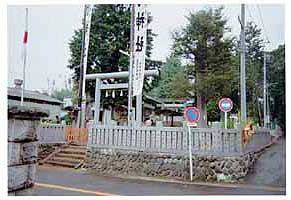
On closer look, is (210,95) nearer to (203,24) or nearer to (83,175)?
(203,24)

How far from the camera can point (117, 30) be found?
4891 millimetres

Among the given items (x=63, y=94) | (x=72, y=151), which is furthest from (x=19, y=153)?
(x=63, y=94)

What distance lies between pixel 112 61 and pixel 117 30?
59 centimetres

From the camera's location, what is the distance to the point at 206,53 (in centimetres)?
409

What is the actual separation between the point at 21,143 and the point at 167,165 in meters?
2.54

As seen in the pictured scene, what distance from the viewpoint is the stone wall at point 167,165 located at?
3.50 m

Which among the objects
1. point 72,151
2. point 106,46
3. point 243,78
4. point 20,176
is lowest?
point 72,151

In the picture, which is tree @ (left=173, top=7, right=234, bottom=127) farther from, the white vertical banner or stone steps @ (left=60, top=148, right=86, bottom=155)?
stone steps @ (left=60, top=148, right=86, bottom=155)

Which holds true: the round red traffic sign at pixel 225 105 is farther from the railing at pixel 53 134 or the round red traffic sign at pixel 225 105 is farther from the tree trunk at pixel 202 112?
the railing at pixel 53 134

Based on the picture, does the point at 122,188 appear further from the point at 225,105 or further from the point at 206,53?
the point at 206,53

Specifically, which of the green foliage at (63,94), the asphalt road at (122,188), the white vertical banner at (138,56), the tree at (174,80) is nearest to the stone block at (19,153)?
the asphalt road at (122,188)

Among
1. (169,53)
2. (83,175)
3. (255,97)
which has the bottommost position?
(83,175)

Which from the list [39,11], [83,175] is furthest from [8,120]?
[83,175]

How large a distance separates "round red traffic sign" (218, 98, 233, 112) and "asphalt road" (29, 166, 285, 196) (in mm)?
777
